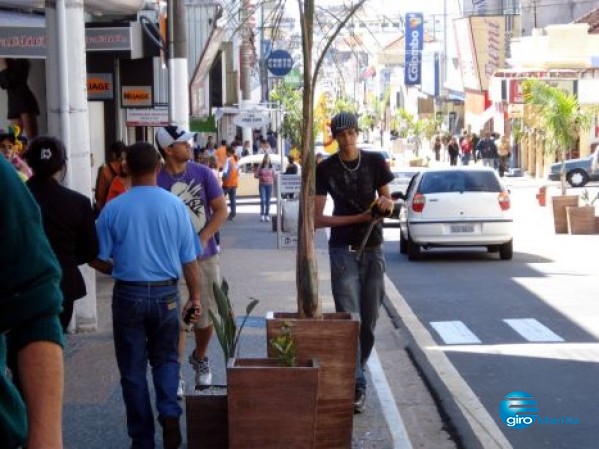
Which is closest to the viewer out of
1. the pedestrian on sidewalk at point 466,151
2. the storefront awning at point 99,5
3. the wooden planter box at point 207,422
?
the wooden planter box at point 207,422

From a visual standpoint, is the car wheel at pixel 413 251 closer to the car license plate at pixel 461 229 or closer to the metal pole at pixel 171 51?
the car license plate at pixel 461 229

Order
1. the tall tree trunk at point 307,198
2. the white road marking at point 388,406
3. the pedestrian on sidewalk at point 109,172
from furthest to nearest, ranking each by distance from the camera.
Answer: the pedestrian on sidewalk at point 109,172 → the white road marking at point 388,406 → the tall tree trunk at point 307,198

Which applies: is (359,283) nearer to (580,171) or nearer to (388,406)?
(388,406)

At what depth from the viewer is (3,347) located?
2.88 meters

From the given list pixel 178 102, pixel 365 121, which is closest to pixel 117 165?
pixel 178 102

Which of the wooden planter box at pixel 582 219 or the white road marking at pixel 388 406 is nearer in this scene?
the white road marking at pixel 388 406

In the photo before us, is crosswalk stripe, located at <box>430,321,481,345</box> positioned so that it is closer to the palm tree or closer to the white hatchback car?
the white hatchback car

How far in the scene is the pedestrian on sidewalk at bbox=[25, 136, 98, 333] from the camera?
683cm

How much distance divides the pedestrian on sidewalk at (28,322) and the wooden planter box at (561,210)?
2348 cm

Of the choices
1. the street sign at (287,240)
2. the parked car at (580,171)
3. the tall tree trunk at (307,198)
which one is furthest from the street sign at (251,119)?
the tall tree trunk at (307,198)

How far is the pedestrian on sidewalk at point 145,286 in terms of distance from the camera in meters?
6.63

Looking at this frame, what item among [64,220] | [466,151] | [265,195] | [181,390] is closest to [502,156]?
[466,151]

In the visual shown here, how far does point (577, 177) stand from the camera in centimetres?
4400

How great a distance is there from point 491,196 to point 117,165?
929cm
